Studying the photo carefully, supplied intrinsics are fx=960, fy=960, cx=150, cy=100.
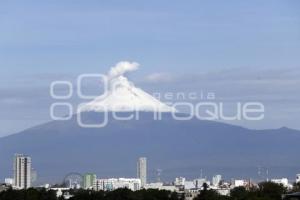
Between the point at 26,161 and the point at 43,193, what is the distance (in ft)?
344

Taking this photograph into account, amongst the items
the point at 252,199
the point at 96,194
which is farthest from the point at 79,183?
the point at 252,199

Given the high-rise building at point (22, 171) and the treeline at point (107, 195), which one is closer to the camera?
the treeline at point (107, 195)

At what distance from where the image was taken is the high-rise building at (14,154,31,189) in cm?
17550

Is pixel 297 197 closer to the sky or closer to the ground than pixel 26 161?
closer to the ground

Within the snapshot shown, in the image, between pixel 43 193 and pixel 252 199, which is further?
pixel 43 193

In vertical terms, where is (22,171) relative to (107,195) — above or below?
above

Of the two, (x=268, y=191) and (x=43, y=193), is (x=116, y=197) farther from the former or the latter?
(x=268, y=191)

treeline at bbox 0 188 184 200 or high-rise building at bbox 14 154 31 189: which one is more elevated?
high-rise building at bbox 14 154 31 189

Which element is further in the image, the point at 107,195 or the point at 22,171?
the point at 22,171

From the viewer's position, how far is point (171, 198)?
83375mm

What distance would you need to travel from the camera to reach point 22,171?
180000 millimetres

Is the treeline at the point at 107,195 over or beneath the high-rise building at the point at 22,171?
beneath

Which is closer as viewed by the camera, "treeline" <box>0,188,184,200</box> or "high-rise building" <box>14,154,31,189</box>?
"treeline" <box>0,188,184,200</box>

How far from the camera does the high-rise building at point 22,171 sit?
17550 centimetres
